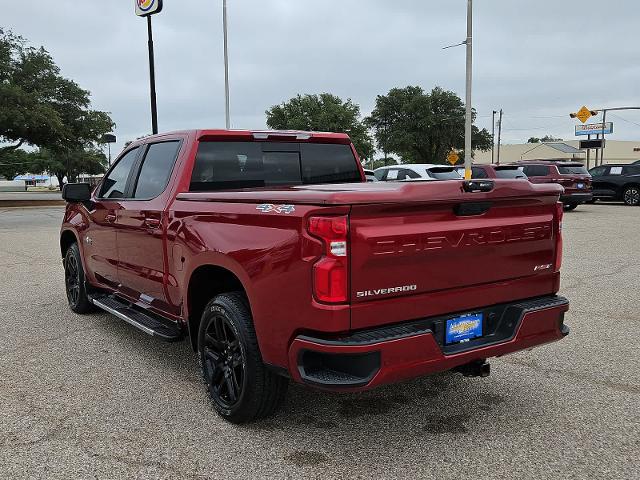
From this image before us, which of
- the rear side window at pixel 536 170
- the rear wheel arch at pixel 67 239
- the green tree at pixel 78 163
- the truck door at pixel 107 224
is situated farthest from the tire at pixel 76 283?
the green tree at pixel 78 163

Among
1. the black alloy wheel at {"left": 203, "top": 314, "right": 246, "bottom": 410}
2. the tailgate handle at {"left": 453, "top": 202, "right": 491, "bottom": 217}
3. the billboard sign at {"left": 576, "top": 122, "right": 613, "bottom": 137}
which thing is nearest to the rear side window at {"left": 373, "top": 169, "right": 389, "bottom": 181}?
the black alloy wheel at {"left": 203, "top": 314, "right": 246, "bottom": 410}

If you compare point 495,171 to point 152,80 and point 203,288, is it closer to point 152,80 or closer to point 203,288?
point 152,80

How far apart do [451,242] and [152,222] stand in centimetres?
230

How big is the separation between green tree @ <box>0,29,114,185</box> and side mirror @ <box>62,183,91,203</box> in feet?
77.4

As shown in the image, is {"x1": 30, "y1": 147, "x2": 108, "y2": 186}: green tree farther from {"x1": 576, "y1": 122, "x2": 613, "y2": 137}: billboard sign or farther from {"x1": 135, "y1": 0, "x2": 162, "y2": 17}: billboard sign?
{"x1": 135, "y1": 0, "x2": 162, "y2": 17}: billboard sign

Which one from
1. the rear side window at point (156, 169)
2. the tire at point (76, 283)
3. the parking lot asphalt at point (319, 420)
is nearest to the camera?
the parking lot asphalt at point (319, 420)

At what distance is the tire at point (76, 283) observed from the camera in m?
6.03

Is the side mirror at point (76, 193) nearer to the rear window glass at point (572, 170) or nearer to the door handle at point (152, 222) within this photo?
the door handle at point (152, 222)

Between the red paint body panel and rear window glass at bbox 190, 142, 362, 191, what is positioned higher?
rear window glass at bbox 190, 142, 362, 191

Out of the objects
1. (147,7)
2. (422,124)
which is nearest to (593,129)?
(422,124)

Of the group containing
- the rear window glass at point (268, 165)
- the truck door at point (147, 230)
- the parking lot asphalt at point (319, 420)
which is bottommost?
the parking lot asphalt at point (319, 420)

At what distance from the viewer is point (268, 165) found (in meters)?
4.58

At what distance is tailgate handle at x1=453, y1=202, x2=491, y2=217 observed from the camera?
10.1ft

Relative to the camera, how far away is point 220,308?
3.45 meters
